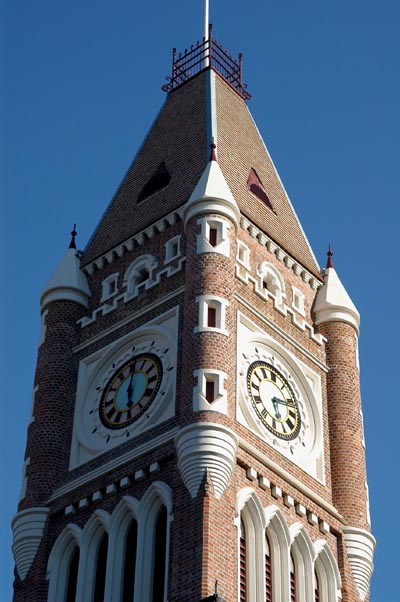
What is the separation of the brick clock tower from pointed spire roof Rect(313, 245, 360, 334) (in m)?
0.07

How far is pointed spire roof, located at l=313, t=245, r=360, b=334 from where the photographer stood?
5291 centimetres

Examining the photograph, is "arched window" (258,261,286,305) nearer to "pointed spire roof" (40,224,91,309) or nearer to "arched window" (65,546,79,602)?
"pointed spire roof" (40,224,91,309)

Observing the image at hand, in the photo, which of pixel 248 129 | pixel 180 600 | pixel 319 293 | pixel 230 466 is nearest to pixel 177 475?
pixel 230 466

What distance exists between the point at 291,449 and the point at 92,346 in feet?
23.5

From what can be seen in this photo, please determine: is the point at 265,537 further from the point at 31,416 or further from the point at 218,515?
the point at 31,416

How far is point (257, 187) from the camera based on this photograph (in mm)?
55594

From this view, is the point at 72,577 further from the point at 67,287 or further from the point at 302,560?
the point at 67,287

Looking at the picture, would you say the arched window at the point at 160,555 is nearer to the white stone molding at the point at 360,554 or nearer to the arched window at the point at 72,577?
the arched window at the point at 72,577

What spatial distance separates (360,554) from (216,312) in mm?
7925

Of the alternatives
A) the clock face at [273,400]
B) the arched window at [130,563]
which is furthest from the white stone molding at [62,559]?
the clock face at [273,400]

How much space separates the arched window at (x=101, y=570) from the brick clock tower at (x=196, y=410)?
6cm

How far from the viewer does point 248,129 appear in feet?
194

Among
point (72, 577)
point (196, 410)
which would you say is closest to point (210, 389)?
point (196, 410)

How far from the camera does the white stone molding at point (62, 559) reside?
45750mm
